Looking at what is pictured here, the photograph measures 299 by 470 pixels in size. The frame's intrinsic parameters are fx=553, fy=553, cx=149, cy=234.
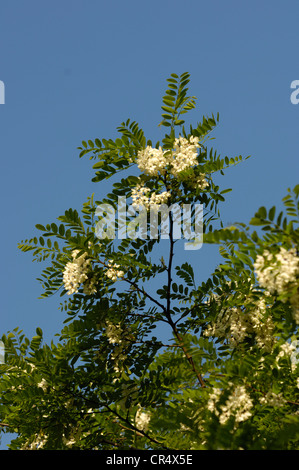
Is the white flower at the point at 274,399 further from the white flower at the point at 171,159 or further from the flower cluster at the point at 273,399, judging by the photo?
the white flower at the point at 171,159

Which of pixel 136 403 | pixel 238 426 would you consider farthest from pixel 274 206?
pixel 136 403

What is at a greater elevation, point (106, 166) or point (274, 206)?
point (106, 166)

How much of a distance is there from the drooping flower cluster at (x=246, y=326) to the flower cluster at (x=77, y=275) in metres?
1.12

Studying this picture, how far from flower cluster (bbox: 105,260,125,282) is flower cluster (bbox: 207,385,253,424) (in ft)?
4.69

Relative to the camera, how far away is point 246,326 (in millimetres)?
4457

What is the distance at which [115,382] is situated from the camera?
4.48 m

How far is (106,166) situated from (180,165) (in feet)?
2.34

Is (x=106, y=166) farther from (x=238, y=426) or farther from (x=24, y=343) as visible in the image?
(x=238, y=426)

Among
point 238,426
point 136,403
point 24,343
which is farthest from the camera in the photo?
point 24,343

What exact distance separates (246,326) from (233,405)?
124 centimetres

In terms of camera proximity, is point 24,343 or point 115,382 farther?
point 24,343

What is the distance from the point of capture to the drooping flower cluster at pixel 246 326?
4.40 meters
